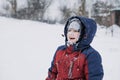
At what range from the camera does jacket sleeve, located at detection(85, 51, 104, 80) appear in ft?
10.7

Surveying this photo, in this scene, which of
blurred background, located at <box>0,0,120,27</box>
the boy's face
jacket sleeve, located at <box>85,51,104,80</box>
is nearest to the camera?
jacket sleeve, located at <box>85,51,104,80</box>

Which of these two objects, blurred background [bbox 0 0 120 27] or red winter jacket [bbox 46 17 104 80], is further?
blurred background [bbox 0 0 120 27]

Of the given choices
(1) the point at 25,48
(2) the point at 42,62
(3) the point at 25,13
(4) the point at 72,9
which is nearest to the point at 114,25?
(4) the point at 72,9

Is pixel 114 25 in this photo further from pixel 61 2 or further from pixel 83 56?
pixel 83 56

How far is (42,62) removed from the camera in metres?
9.21

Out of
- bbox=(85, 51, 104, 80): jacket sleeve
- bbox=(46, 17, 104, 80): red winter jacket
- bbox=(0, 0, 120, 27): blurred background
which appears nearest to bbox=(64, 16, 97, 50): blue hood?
bbox=(46, 17, 104, 80): red winter jacket

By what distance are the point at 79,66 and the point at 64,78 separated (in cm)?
20

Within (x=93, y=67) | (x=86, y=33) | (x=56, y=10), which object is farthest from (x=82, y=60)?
(x=56, y=10)

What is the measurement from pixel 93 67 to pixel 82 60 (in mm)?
123

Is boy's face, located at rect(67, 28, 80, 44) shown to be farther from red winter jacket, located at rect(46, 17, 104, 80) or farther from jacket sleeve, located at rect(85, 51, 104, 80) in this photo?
jacket sleeve, located at rect(85, 51, 104, 80)

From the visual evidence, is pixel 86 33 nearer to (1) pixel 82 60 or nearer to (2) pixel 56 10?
(1) pixel 82 60

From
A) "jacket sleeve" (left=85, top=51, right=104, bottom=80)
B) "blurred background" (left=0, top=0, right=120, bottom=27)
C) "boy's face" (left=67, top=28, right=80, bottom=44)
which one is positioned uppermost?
"boy's face" (left=67, top=28, right=80, bottom=44)

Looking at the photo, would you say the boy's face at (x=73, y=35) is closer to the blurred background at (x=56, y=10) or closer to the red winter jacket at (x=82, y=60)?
the red winter jacket at (x=82, y=60)

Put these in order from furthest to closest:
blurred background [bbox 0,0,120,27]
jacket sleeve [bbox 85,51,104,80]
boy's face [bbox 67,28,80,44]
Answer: blurred background [bbox 0,0,120,27] → boy's face [bbox 67,28,80,44] → jacket sleeve [bbox 85,51,104,80]
